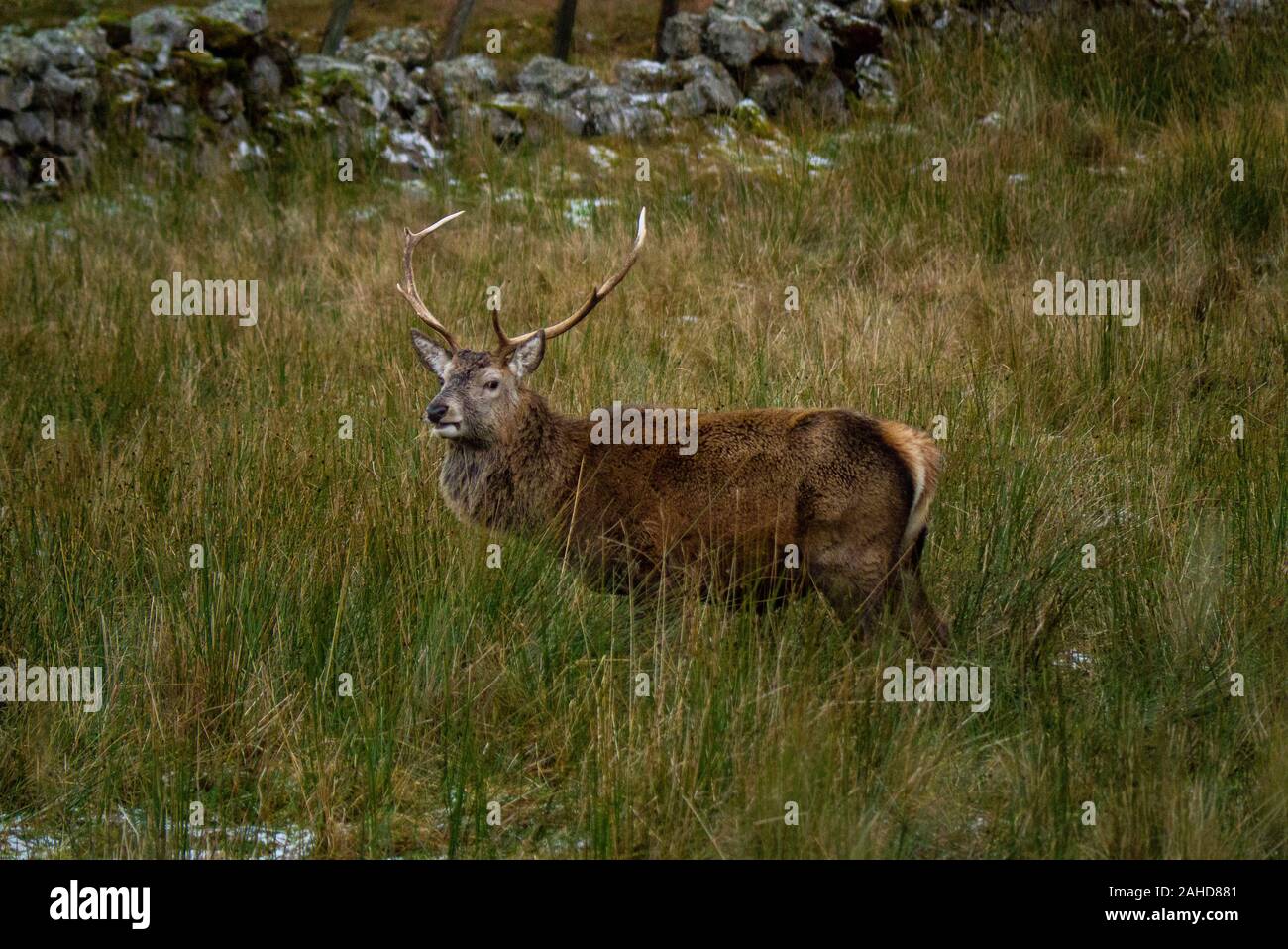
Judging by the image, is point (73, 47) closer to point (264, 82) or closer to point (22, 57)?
point (22, 57)

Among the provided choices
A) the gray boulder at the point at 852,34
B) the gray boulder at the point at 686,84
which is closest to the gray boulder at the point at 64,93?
the gray boulder at the point at 686,84

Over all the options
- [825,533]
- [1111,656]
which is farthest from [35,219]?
[1111,656]

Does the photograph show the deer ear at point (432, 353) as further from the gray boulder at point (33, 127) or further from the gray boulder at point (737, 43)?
the gray boulder at point (737, 43)

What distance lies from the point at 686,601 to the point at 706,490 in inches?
17.4

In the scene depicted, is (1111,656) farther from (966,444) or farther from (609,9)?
(609,9)

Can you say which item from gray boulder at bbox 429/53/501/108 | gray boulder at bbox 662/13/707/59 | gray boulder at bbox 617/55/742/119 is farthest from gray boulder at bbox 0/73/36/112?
gray boulder at bbox 662/13/707/59

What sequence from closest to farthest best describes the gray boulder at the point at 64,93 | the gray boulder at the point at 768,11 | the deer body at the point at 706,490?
the deer body at the point at 706,490
the gray boulder at the point at 64,93
the gray boulder at the point at 768,11

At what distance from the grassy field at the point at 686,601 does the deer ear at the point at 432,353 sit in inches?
15.3

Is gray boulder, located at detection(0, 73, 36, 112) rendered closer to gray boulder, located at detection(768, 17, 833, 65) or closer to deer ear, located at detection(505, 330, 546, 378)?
gray boulder, located at detection(768, 17, 833, 65)

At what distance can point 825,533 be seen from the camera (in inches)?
159

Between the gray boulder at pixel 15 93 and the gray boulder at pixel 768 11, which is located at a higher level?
the gray boulder at pixel 768 11

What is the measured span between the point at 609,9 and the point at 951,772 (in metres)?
17.6

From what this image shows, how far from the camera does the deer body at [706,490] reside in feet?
13.2

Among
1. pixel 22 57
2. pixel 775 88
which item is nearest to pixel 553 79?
pixel 775 88
